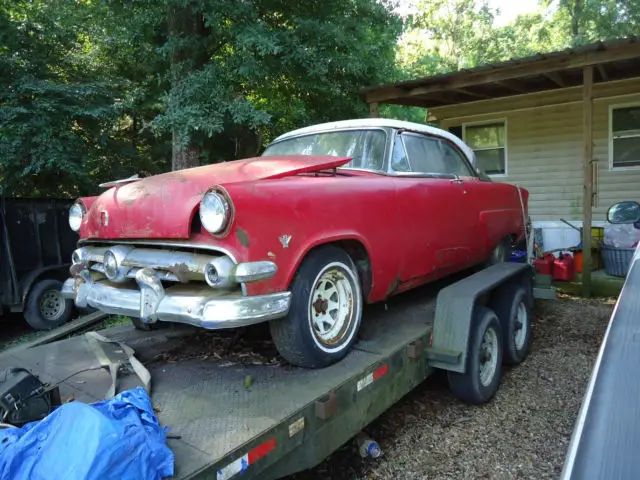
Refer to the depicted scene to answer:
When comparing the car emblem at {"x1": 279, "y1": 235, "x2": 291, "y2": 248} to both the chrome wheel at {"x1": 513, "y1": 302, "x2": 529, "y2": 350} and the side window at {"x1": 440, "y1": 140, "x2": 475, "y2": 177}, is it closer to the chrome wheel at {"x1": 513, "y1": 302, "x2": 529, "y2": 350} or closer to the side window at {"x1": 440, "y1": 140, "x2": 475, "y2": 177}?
the side window at {"x1": 440, "y1": 140, "x2": 475, "y2": 177}

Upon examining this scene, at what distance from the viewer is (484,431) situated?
3.39m

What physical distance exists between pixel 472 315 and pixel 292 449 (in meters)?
1.76

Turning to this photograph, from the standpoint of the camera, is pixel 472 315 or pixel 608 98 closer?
pixel 472 315

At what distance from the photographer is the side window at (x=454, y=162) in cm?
466

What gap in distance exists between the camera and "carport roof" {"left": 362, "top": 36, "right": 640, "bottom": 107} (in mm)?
6645

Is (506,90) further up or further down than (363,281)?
further up

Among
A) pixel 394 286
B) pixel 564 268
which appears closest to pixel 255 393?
pixel 394 286

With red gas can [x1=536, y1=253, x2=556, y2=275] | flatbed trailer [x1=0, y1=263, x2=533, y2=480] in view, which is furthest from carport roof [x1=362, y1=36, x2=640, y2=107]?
flatbed trailer [x1=0, y1=263, x2=533, y2=480]

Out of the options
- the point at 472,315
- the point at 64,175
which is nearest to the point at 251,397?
the point at 472,315

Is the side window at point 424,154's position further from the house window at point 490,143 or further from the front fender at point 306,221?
the house window at point 490,143

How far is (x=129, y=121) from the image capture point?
12.0m

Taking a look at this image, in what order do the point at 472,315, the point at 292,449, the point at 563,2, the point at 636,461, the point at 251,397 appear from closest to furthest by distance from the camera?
the point at 636,461 → the point at 292,449 → the point at 251,397 → the point at 472,315 → the point at 563,2

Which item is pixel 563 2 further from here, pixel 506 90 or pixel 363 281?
pixel 363 281

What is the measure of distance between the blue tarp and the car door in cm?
221
